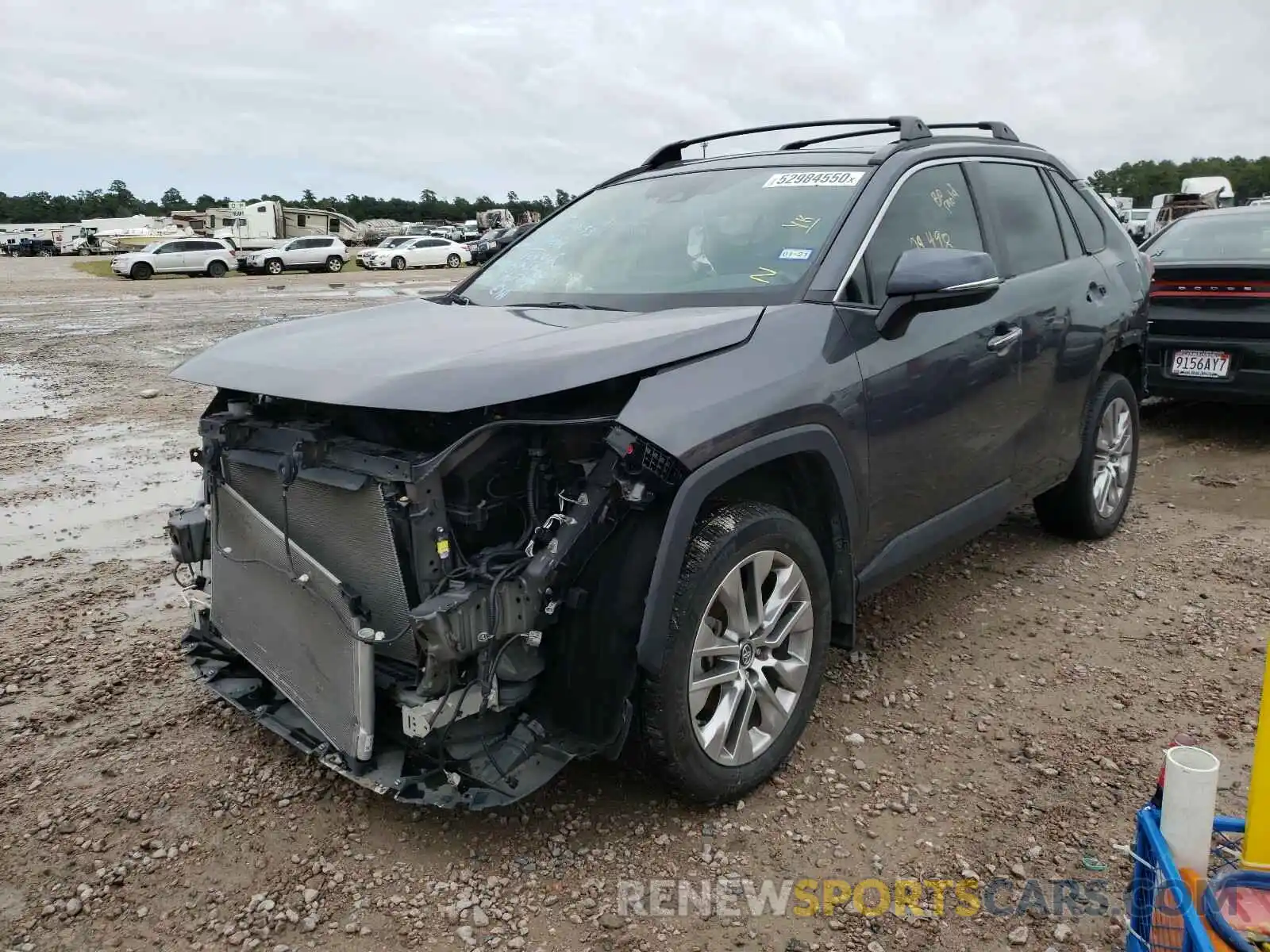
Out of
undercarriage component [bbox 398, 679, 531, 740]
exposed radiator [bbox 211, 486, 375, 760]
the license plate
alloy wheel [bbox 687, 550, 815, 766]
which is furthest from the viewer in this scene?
the license plate

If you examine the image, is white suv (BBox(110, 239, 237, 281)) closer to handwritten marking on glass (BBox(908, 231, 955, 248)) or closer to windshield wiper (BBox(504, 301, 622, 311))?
windshield wiper (BBox(504, 301, 622, 311))

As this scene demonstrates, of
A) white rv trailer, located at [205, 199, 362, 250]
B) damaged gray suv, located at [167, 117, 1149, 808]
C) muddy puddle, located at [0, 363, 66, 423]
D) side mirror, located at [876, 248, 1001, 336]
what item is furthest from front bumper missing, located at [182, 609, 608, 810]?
white rv trailer, located at [205, 199, 362, 250]

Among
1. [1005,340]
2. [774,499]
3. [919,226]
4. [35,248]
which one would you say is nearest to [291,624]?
[774,499]

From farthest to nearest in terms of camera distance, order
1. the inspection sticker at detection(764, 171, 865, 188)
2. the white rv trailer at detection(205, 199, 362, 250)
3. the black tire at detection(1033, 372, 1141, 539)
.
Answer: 1. the white rv trailer at detection(205, 199, 362, 250)
2. the black tire at detection(1033, 372, 1141, 539)
3. the inspection sticker at detection(764, 171, 865, 188)

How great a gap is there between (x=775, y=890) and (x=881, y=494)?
4.34ft

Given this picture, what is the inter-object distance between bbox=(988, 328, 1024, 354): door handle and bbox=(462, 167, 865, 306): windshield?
0.83 metres

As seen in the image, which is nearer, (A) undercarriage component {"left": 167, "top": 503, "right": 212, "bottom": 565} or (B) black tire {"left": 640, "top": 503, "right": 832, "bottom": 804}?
(B) black tire {"left": 640, "top": 503, "right": 832, "bottom": 804}

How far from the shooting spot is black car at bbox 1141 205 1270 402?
261 inches

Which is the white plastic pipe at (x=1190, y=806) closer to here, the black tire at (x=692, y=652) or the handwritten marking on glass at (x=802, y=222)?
the black tire at (x=692, y=652)

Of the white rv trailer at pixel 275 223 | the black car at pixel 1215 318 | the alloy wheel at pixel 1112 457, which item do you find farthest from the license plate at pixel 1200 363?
the white rv trailer at pixel 275 223

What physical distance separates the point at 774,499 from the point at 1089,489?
255 cm

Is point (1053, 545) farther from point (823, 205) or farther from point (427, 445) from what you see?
point (427, 445)

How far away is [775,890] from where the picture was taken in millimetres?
2570

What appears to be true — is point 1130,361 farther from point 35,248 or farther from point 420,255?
point 35,248
